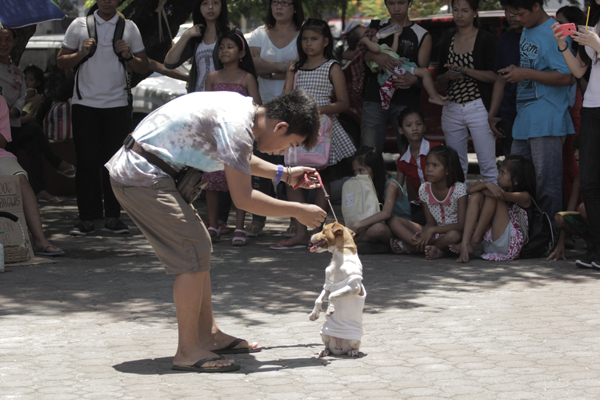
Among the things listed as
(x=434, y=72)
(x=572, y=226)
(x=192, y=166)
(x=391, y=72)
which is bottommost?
(x=572, y=226)

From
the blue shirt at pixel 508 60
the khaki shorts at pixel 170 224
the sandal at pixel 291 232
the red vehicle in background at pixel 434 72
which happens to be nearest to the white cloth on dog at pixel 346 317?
the khaki shorts at pixel 170 224

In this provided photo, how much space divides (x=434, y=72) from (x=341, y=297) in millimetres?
7154

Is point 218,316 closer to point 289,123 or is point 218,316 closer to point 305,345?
point 305,345

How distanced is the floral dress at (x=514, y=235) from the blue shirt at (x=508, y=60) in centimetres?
115

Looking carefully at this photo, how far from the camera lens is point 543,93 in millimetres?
6738

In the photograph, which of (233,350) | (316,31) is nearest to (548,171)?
(316,31)

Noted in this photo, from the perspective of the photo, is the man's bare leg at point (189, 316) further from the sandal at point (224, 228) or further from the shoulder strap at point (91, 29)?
the shoulder strap at point (91, 29)

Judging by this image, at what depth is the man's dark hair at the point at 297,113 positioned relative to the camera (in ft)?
12.9

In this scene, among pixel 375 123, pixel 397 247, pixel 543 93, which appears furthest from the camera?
pixel 375 123

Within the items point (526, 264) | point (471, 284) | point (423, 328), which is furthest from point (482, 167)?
point (423, 328)

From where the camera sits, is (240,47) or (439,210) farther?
(240,47)

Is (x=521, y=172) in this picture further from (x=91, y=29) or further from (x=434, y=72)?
(x=91, y=29)

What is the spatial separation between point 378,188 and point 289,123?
135 inches

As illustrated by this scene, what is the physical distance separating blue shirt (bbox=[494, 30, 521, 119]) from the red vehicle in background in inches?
121
